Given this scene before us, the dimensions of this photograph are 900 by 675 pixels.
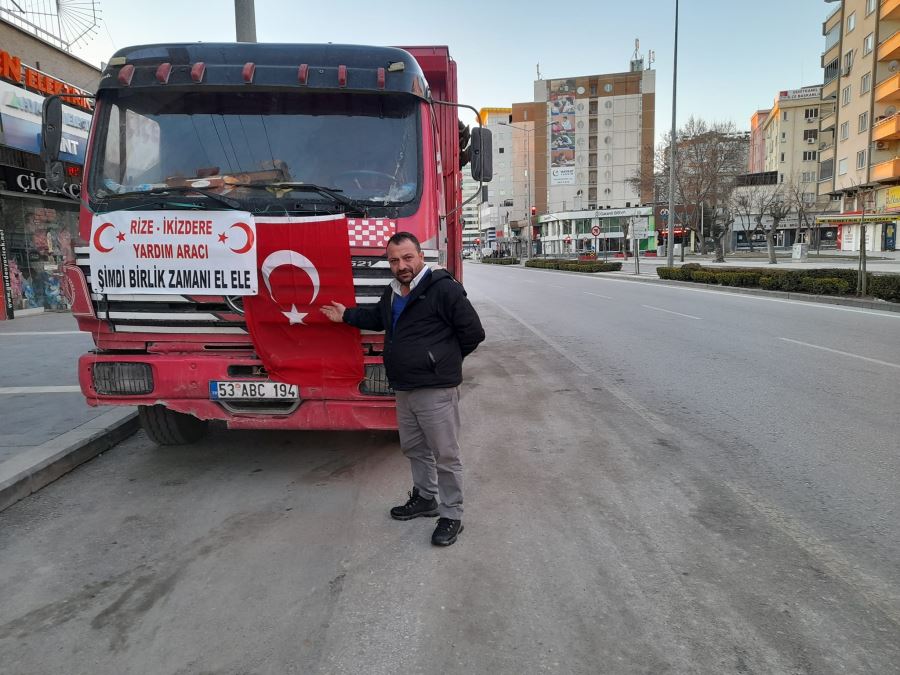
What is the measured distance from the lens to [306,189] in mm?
4367

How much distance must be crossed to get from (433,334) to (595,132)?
9807 cm

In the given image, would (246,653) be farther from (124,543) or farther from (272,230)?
(272,230)

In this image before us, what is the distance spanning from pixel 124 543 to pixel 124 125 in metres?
2.80

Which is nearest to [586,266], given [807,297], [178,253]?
[807,297]

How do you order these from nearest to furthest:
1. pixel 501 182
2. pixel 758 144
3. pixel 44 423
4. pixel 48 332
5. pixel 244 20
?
pixel 44 423, pixel 244 20, pixel 48 332, pixel 758 144, pixel 501 182

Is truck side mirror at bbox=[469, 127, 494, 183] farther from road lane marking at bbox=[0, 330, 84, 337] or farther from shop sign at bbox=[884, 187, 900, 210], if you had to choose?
shop sign at bbox=[884, 187, 900, 210]

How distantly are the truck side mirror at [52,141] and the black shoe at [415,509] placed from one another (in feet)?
11.0

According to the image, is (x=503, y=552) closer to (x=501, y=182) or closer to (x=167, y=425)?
(x=167, y=425)

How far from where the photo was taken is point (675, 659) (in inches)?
102

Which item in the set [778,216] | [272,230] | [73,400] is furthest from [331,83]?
[778,216]

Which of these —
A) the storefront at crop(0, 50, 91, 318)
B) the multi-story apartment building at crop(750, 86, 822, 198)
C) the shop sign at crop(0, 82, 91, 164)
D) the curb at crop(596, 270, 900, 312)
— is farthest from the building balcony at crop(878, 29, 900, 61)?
the shop sign at crop(0, 82, 91, 164)

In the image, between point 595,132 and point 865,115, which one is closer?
point 865,115

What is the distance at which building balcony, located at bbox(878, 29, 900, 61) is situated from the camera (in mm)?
43812

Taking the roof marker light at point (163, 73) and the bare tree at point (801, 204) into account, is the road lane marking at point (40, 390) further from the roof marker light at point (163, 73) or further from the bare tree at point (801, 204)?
the bare tree at point (801, 204)
